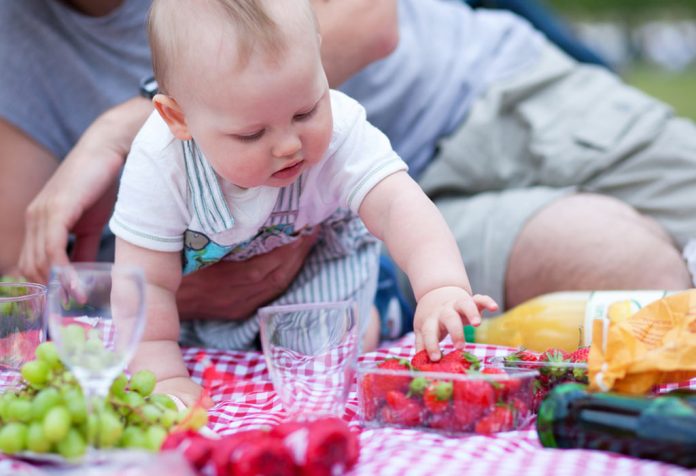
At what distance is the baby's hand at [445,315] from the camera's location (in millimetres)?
1083

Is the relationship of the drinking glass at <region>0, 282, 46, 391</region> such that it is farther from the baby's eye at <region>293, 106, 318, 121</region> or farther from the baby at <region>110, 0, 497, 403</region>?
the baby's eye at <region>293, 106, 318, 121</region>

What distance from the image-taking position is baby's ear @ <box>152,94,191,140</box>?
122 cm

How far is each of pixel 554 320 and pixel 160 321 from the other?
0.67 meters

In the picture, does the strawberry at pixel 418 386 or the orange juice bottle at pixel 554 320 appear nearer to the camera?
the strawberry at pixel 418 386

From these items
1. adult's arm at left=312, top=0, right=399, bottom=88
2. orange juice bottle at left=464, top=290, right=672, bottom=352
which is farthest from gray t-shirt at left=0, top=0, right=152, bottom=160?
orange juice bottle at left=464, top=290, right=672, bottom=352

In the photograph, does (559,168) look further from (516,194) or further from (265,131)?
(265,131)

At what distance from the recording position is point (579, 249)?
5.78 feet

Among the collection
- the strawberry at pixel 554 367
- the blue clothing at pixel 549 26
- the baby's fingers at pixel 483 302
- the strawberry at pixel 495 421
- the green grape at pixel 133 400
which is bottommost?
the strawberry at pixel 495 421

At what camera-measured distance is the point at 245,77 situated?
3.65ft

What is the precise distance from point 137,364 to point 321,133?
0.42 m

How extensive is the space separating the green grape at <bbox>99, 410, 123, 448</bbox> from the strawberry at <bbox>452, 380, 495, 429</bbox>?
0.36 meters

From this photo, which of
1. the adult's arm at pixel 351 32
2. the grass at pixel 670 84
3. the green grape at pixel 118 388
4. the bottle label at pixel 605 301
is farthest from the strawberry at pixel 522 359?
the grass at pixel 670 84

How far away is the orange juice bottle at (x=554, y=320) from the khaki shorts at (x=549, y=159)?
0.18 meters

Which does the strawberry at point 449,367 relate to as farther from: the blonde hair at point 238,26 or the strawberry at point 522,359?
the blonde hair at point 238,26
